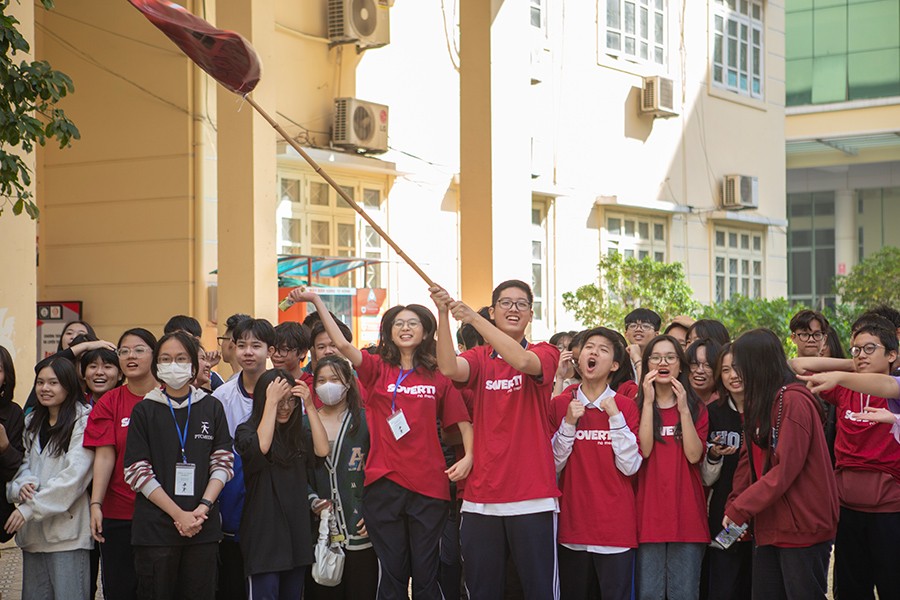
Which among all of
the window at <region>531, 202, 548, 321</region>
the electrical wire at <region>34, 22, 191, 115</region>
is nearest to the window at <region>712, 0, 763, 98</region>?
the window at <region>531, 202, 548, 321</region>

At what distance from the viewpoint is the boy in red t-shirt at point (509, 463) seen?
4.96 m

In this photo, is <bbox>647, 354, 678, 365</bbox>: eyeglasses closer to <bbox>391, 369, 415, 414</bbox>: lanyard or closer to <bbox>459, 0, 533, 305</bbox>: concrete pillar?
<bbox>391, 369, 415, 414</bbox>: lanyard

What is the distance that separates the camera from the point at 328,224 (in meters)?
12.1

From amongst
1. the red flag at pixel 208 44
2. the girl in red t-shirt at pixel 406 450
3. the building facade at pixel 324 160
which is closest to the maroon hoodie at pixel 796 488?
the girl in red t-shirt at pixel 406 450

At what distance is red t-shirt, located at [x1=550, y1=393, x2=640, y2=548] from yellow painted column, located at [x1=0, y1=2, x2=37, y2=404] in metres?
4.33

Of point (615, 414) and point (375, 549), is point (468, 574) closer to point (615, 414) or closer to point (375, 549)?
point (375, 549)

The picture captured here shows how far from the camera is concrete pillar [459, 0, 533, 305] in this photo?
11086 millimetres

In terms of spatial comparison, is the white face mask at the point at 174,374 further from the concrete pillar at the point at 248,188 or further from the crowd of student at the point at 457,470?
the concrete pillar at the point at 248,188

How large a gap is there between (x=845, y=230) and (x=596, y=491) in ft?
91.1

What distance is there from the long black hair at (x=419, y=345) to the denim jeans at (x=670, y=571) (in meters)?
1.37

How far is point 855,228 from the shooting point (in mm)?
30922

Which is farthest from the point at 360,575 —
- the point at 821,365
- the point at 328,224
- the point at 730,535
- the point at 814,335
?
the point at 328,224

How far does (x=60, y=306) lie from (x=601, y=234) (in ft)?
24.9

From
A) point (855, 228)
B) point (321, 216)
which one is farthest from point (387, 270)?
point (855, 228)
